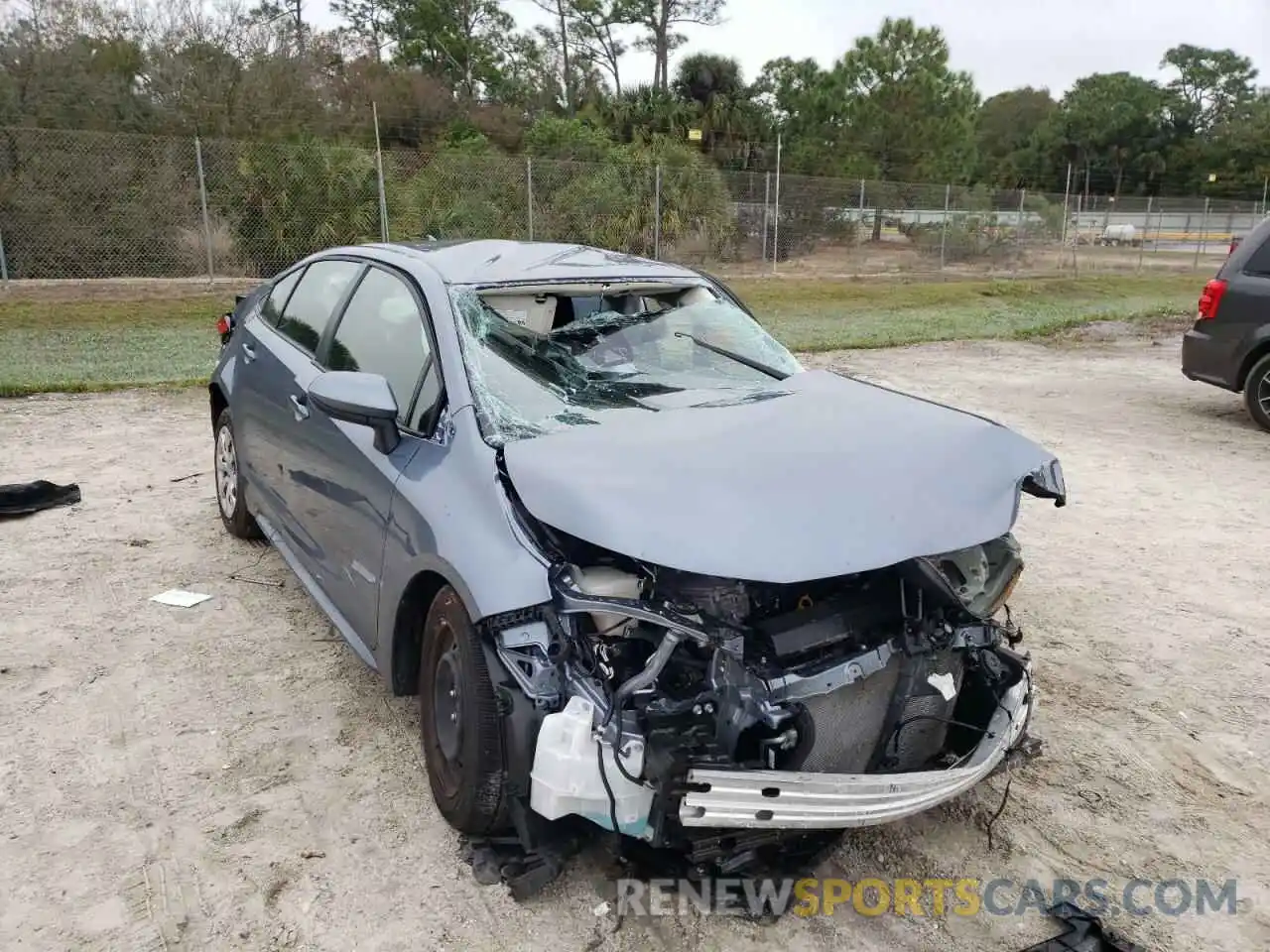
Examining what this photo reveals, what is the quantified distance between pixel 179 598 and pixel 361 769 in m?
1.85

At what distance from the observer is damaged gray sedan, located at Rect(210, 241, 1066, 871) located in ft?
7.78

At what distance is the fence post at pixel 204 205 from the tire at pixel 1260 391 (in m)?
15.0

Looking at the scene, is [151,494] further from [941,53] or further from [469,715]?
[941,53]

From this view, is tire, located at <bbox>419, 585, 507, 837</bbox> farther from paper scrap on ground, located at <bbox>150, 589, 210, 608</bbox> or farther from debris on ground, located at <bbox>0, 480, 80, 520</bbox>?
debris on ground, located at <bbox>0, 480, 80, 520</bbox>

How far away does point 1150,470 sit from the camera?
7195 mm

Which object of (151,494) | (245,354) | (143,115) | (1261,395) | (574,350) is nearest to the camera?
(574,350)

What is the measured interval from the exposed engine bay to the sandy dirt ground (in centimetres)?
38

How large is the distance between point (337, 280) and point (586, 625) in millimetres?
2402

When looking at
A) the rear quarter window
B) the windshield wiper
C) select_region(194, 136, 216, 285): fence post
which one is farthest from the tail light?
select_region(194, 136, 216, 285): fence post

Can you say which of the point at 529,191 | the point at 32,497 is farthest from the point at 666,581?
the point at 529,191

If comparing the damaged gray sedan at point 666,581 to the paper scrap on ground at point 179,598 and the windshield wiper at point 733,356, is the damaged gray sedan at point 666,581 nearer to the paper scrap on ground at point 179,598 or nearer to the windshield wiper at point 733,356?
the windshield wiper at point 733,356

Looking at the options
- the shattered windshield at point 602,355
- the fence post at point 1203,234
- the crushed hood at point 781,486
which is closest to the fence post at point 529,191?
the shattered windshield at point 602,355

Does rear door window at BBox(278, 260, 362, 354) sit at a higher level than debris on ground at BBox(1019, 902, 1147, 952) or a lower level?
higher

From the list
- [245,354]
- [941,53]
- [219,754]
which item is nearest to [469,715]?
[219,754]
